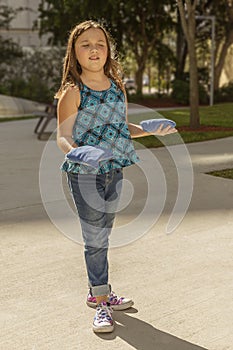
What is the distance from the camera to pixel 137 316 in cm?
349

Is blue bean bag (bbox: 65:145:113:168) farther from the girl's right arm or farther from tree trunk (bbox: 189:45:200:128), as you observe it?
tree trunk (bbox: 189:45:200:128)

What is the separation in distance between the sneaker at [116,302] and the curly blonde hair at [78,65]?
119cm

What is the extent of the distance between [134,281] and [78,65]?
1.45 metres

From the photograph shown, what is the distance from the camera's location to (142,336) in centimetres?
323

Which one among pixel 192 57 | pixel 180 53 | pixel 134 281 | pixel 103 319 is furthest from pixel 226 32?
pixel 103 319

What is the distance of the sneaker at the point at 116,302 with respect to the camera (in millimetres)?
3586

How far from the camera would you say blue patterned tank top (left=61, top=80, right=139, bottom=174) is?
11.0 ft

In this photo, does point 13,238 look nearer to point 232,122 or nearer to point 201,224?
point 201,224

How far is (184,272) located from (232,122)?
36.0ft

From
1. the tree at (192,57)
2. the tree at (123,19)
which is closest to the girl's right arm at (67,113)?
the tree at (192,57)

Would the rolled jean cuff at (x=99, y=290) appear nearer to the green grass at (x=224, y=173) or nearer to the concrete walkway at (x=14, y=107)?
the green grass at (x=224, y=173)

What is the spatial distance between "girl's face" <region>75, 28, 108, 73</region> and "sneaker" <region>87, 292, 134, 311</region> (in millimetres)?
1300

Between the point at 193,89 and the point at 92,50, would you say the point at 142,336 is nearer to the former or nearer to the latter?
the point at 92,50

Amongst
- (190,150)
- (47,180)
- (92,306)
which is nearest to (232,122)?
(190,150)
